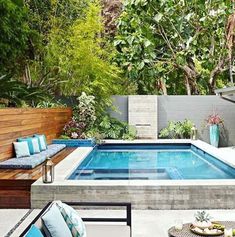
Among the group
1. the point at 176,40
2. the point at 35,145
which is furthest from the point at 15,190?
the point at 176,40

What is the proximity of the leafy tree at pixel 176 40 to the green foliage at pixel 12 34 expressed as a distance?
4.09 m

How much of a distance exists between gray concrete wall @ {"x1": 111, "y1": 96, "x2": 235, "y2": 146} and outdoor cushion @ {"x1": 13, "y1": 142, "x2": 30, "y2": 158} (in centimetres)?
637

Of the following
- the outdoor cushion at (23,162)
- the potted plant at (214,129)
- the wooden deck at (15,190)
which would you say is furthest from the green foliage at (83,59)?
the wooden deck at (15,190)

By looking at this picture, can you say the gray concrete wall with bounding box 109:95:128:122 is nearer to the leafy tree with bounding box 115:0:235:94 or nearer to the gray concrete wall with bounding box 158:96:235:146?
the gray concrete wall with bounding box 158:96:235:146

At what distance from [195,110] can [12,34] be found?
6773 millimetres

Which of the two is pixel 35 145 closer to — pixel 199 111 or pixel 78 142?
pixel 78 142

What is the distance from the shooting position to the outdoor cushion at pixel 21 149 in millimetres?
8141

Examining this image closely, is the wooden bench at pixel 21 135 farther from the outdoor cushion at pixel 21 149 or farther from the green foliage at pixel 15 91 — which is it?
the green foliage at pixel 15 91

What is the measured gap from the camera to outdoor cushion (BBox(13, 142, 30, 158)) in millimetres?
8141

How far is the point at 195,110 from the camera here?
14.2m

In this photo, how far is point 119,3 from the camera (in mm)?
18734

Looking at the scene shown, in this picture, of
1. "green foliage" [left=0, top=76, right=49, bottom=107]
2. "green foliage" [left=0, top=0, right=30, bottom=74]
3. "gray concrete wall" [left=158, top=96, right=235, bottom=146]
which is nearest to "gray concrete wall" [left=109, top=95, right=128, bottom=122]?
"gray concrete wall" [left=158, top=96, right=235, bottom=146]

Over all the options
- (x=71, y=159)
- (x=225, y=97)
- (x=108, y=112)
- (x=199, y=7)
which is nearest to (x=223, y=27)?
(x=199, y=7)

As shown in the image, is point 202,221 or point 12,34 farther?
point 12,34
